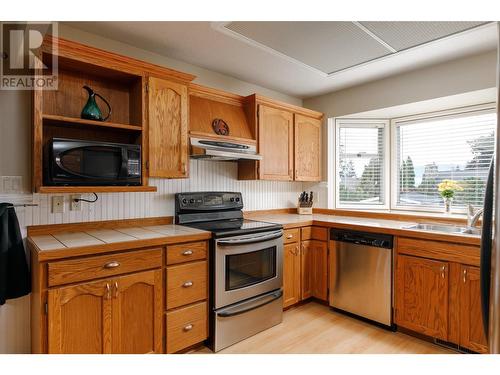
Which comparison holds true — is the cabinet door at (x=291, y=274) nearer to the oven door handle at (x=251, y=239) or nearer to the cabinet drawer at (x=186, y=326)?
the oven door handle at (x=251, y=239)

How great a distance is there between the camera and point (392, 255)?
101 inches

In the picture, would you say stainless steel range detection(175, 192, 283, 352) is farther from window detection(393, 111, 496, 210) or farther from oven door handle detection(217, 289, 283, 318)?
window detection(393, 111, 496, 210)

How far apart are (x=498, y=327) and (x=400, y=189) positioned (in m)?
3.39

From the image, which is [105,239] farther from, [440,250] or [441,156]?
[441,156]

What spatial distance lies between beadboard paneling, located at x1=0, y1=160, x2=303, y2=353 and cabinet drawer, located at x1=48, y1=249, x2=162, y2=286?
1.96 ft

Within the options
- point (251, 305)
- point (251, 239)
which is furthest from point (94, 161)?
point (251, 305)

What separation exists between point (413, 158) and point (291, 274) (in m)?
1.95

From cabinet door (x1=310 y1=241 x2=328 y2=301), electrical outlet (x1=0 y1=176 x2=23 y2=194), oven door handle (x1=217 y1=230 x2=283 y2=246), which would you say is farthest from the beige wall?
electrical outlet (x1=0 y1=176 x2=23 y2=194)

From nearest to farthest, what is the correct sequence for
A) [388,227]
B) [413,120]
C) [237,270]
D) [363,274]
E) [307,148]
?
[237,270] → [388,227] → [363,274] → [413,120] → [307,148]

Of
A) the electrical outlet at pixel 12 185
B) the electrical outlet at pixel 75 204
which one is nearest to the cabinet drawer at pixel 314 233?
the electrical outlet at pixel 75 204

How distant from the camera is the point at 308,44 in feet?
7.65

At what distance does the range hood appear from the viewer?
2505 millimetres

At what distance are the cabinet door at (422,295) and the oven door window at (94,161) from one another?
2.35 metres
